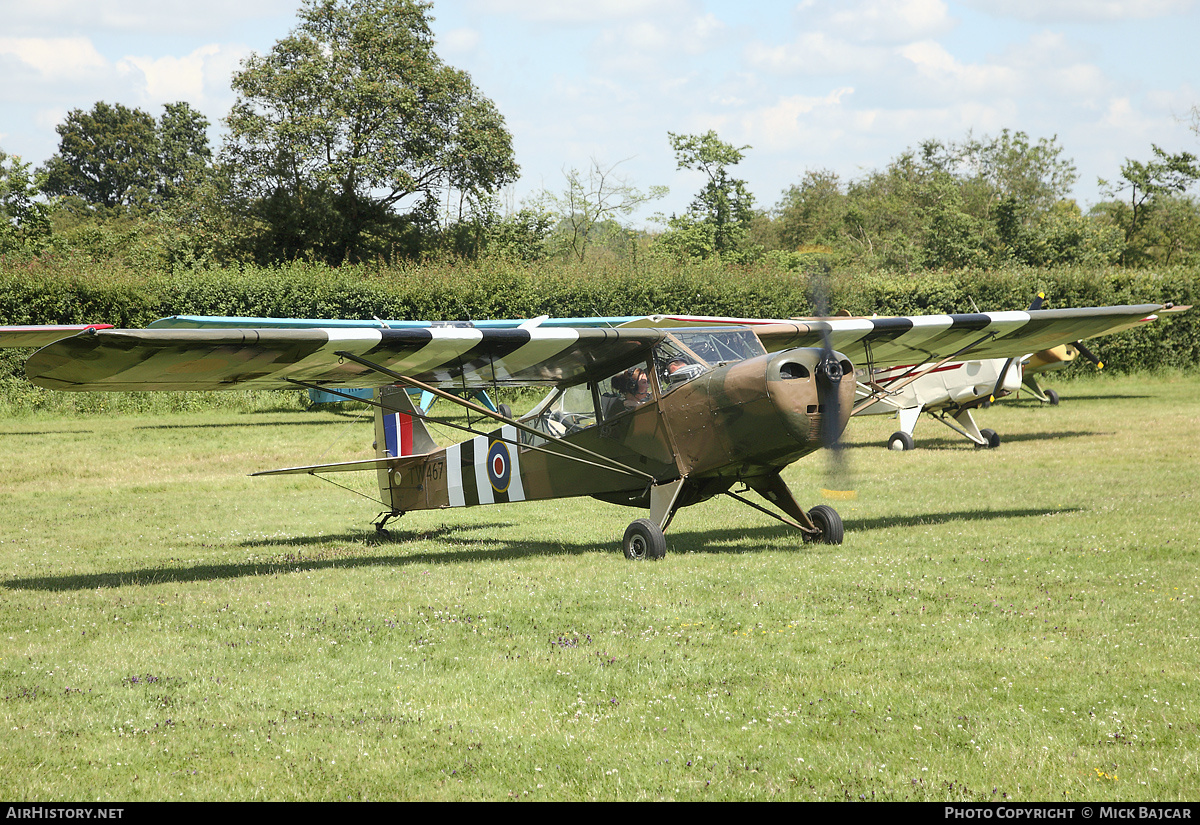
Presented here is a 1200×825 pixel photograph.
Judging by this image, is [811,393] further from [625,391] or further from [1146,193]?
[1146,193]

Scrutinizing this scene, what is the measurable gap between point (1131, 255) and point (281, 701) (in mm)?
58717

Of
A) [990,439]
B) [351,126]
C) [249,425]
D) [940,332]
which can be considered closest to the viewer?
[940,332]

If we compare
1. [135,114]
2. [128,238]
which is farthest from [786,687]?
[135,114]

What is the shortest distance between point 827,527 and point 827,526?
11 millimetres

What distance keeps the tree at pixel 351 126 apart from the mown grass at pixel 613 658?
28398mm

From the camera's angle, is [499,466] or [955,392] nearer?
[499,466]

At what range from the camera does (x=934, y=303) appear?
3416 cm

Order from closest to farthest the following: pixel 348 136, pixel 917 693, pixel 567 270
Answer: pixel 917 693, pixel 567 270, pixel 348 136

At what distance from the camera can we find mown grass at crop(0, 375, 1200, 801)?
4.38 m

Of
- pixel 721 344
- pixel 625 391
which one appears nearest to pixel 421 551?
pixel 625 391

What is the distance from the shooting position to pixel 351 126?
40031 millimetres

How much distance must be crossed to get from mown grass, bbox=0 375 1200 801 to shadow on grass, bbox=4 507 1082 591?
0.07 m

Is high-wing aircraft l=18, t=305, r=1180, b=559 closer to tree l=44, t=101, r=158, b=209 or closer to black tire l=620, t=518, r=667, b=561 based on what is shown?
black tire l=620, t=518, r=667, b=561

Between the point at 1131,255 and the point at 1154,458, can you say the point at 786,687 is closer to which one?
the point at 1154,458
